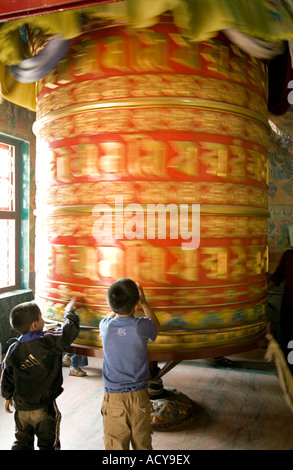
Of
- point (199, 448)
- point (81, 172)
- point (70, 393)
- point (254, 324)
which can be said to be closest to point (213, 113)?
point (81, 172)

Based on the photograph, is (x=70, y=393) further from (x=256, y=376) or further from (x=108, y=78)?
(x=108, y=78)

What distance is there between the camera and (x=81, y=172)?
2197 millimetres

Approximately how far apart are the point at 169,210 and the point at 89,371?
254 centimetres

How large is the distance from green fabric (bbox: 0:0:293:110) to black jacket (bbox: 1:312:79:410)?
58.1 inches

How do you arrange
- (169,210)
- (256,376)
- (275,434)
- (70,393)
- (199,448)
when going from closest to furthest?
(169,210)
(199,448)
(275,434)
(70,393)
(256,376)

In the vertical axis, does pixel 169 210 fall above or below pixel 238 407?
above

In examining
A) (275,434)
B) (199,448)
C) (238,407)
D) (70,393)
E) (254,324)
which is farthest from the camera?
(70,393)

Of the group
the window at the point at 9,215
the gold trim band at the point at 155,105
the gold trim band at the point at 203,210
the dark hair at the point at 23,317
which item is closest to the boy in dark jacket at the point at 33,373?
Result: the dark hair at the point at 23,317

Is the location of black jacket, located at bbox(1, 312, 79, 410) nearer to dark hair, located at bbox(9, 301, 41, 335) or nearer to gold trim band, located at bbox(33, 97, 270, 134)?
dark hair, located at bbox(9, 301, 41, 335)

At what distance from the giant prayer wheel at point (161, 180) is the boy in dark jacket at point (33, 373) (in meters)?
0.22

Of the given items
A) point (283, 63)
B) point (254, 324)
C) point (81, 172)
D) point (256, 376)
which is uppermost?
point (283, 63)

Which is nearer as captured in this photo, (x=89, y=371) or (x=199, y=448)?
(x=199, y=448)

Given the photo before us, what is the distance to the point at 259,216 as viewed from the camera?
2391 mm

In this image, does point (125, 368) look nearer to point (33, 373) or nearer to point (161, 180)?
point (33, 373)
